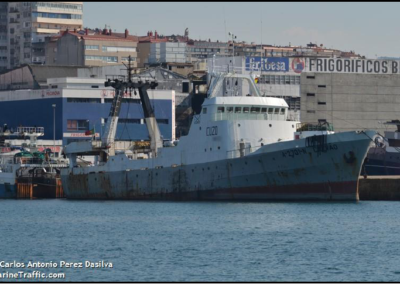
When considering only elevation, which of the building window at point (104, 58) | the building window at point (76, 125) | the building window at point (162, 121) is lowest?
the building window at point (76, 125)

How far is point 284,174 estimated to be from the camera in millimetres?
58312

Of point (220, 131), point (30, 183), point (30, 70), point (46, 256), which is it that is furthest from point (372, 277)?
point (30, 70)

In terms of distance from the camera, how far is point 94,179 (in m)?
72.6

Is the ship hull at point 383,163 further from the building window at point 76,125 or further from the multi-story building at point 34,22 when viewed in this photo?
the multi-story building at point 34,22

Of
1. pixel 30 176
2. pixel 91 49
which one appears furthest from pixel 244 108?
pixel 91 49

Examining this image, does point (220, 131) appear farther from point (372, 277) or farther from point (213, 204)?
point (372, 277)

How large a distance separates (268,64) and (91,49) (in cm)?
3215

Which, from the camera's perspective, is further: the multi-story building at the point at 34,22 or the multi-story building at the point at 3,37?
the multi-story building at the point at 3,37

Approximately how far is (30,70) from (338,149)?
235 feet

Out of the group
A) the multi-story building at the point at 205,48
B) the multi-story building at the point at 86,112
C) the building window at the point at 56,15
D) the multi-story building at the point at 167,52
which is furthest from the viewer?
the multi-story building at the point at 205,48

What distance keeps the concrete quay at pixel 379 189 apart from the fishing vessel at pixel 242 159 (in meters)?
6.76

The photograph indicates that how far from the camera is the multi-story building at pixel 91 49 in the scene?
139 meters

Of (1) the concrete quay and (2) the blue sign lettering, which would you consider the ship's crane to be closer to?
(1) the concrete quay

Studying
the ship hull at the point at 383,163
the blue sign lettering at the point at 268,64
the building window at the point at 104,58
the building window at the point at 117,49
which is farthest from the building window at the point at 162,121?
the building window at the point at 117,49
